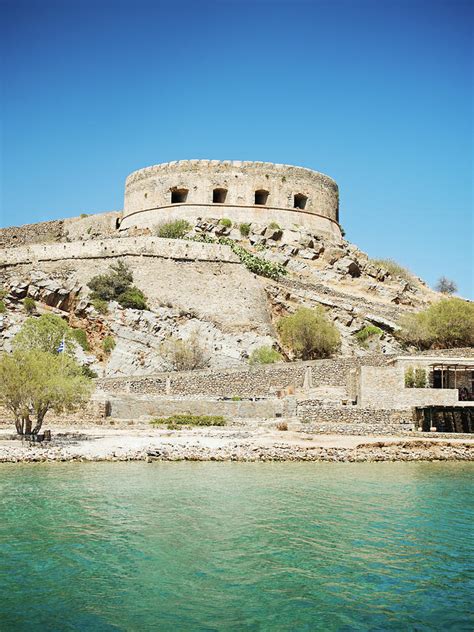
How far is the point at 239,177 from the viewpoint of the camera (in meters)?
42.5

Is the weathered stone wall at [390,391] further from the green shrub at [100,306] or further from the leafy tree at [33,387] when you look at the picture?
the green shrub at [100,306]

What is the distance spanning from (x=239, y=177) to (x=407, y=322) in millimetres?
14876

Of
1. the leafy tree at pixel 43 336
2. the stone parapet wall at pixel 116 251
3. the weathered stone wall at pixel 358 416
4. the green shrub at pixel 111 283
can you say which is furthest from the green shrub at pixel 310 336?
the leafy tree at pixel 43 336

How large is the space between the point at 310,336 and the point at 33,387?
1531 cm

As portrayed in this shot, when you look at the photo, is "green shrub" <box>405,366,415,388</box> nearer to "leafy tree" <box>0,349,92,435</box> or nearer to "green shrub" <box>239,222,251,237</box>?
"leafy tree" <box>0,349,92,435</box>

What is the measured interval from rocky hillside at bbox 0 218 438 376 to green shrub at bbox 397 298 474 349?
95 cm

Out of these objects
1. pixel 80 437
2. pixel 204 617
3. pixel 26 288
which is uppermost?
pixel 26 288

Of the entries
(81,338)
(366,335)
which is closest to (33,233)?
(81,338)

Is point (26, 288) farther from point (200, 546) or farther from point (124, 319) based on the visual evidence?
point (200, 546)

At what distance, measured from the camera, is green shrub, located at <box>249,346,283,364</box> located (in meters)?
29.4

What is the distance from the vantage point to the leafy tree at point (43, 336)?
25.7 metres

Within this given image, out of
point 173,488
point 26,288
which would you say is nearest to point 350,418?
point 173,488

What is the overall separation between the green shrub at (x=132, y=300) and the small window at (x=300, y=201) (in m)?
14.3

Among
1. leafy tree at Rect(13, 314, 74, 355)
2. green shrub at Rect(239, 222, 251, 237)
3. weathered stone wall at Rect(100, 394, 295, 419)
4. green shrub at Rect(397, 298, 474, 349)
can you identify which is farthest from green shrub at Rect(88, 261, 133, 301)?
green shrub at Rect(397, 298, 474, 349)
